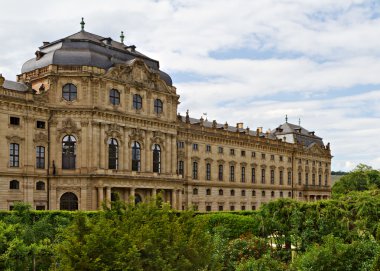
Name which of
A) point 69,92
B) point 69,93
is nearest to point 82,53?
point 69,92

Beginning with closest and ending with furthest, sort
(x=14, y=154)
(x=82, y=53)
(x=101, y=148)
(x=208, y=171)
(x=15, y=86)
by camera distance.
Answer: (x=14, y=154) < (x=15, y=86) < (x=101, y=148) < (x=82, y=53) < (x=208, y=171)

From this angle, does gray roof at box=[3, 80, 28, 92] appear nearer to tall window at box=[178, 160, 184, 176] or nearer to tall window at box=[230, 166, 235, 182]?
tall window at box=[178, 160, 184, 176]

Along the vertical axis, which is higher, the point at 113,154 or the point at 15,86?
the point at 15,86

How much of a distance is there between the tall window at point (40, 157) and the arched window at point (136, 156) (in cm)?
1000

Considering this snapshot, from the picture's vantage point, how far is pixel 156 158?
55.8 meters

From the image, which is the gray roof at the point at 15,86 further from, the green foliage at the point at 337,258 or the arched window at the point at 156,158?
the green foliage at the point at 337,258

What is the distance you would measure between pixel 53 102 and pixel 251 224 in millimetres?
23448

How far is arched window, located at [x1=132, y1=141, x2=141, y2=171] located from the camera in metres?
53.1

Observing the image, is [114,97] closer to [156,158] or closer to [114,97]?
[114,97]

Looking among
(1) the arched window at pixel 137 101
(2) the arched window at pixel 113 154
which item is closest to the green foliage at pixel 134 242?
(2) the arched window at pixel 113 154

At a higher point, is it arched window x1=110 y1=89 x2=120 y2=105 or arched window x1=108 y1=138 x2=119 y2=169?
arched window x1=110 y1=89 x2=120 y2=105

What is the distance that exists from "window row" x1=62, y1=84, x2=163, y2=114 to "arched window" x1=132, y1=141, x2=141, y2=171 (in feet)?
13.9

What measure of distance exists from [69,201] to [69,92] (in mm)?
11234

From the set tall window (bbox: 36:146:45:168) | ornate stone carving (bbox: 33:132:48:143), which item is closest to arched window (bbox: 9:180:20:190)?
tall window (bbox: 36:146:45:168)
